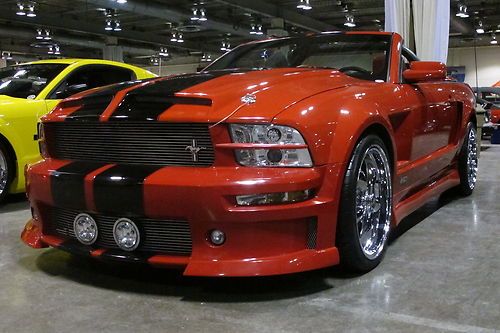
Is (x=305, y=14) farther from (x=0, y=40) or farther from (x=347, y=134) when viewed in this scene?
(x=347, y=134)

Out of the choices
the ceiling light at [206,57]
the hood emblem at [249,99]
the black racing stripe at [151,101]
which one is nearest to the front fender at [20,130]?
the black racing stripe at [151,101]

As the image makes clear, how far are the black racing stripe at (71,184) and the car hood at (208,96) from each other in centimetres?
24

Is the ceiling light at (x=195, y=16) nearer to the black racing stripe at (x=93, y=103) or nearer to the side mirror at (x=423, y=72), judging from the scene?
the side mirror at (x=423, y=72)

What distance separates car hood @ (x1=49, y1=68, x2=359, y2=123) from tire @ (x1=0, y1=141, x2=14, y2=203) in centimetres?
202

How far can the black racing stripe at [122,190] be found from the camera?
235 centimetres

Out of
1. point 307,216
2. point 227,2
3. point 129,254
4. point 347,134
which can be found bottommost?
point 129,254

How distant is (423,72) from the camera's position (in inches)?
130

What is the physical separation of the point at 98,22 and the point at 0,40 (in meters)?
7.73

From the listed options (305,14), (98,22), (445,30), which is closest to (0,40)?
(98,22)

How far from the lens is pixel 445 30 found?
20.5 ft

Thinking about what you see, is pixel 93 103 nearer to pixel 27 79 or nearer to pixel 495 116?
pixel 27 79

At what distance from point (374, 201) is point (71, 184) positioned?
153cm

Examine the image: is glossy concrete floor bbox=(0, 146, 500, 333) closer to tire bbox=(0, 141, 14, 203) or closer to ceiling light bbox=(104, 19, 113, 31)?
tire bbox=(0, 141, 14, 203)

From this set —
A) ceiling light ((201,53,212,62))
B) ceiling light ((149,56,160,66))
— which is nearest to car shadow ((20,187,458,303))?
ceiling light ((201,53,212,62))
